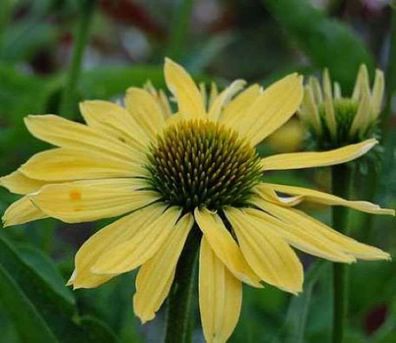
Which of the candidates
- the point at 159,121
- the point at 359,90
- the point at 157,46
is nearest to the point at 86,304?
the point at 159,121

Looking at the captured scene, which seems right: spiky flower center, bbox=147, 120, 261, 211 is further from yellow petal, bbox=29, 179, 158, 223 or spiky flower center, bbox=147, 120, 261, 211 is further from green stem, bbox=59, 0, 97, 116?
green stem, bbox=59, 0, 97, 116

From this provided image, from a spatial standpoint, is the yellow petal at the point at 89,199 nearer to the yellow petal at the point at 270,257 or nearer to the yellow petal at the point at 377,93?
the yellow petal at the point at 270,257

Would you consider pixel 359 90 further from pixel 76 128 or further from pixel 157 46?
pixel 157 46

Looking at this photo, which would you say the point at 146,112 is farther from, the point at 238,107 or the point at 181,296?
the point at 181,296

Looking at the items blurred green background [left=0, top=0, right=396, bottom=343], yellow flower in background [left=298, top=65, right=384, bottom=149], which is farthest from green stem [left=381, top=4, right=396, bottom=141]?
yellow flower in background [left=298, top=65, right=384, bottom=149]

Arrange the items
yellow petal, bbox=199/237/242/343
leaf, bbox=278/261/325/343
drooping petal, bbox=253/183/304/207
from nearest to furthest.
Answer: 1. yellow petal, bbox=199/237/242/343
2. drooping petal, bbox=253/183/304/207
3. leaf, bbox=278/261/325/343

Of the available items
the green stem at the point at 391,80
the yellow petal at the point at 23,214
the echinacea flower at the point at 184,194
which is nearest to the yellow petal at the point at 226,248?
the echinacea flower at the point at 184,194
